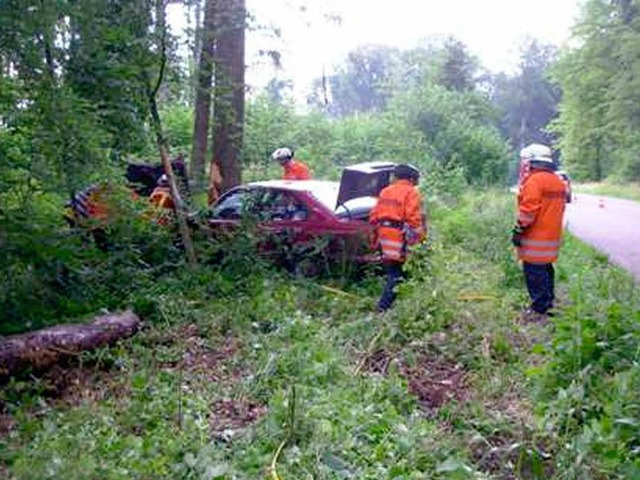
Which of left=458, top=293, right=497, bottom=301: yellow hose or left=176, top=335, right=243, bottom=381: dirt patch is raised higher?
left=458, top=293, right=497, bottom=301: yellow hose

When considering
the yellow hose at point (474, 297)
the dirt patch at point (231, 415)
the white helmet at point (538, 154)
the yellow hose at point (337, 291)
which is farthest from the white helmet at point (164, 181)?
the dirt patch at point (231, 415)

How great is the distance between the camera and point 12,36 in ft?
23.9

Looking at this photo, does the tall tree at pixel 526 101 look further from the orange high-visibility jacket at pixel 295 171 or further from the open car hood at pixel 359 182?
the open car hood at pixel 359 182

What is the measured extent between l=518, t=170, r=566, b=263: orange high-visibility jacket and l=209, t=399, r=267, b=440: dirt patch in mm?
3824

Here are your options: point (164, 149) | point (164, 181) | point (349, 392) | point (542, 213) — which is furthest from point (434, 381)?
point (164, 181)

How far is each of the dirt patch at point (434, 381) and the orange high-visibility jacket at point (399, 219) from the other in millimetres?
1819

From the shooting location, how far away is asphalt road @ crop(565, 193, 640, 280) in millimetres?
13859

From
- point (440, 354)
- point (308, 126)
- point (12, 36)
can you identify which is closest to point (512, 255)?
point (440, 354)

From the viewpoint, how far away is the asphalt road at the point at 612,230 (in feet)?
45.5

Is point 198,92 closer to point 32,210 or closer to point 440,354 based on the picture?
point 32,210

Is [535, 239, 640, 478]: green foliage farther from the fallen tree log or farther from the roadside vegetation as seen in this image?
the fallen tree log

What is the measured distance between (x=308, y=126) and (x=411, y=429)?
71.0 feet

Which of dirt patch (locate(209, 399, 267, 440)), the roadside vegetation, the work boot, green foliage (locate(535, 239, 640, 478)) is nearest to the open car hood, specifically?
the roadside vegetation

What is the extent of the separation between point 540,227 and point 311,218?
288 centimetres
